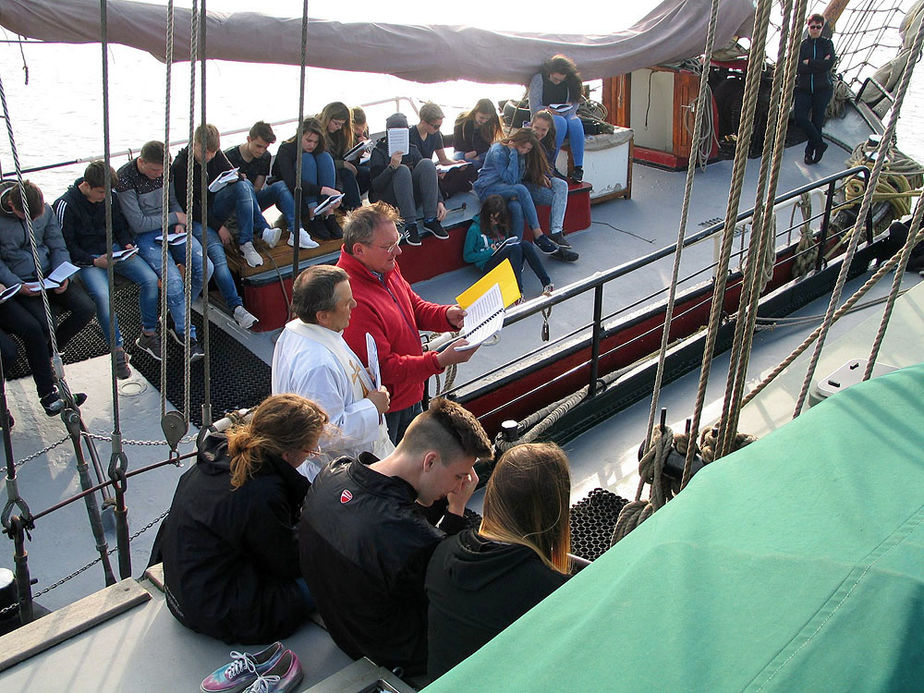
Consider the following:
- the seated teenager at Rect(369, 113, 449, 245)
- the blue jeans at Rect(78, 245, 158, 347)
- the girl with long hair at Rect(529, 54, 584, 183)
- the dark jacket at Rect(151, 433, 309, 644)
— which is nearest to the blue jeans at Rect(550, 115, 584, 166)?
the girl with long hair at Rect(529, 54, 584, 183)

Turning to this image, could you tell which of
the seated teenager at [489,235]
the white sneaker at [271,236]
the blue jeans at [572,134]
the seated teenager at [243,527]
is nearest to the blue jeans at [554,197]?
the seated teenager at [489,235]

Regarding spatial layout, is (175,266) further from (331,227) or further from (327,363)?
(327,363)

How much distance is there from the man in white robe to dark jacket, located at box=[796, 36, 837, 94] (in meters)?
6.49

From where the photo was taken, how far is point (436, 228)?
19.7 ft

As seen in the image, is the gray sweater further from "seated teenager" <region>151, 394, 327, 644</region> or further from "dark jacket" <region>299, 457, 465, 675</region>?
"dark jacket" <region>299, 457, 465, 675</region>

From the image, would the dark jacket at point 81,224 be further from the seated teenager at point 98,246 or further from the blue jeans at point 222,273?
the blue jeans at point 222,273

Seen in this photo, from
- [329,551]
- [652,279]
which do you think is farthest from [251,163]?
[329,551]

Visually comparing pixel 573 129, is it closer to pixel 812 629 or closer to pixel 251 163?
pixel 251 163

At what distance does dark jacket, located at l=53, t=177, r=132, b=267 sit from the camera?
4691 millimetres

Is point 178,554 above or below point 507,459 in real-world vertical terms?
below

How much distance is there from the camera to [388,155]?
6.07 m

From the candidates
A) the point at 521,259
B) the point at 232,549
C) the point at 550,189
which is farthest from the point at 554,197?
the point at 232,549

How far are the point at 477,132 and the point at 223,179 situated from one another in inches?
92.2

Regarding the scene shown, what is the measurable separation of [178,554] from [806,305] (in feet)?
13.9
